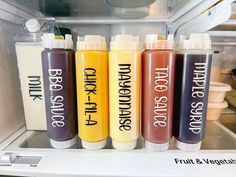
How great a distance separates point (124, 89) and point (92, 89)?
0.06m

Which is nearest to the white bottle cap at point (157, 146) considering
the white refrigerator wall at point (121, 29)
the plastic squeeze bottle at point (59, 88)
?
the plastic squeeze bottle at point (59, 88)

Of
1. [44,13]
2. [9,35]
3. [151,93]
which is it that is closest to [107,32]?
[44,13]

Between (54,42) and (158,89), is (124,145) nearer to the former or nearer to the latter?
(158,89)

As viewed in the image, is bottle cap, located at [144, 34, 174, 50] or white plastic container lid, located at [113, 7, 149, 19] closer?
bottle cap, located at [144, 34, 174, 50]

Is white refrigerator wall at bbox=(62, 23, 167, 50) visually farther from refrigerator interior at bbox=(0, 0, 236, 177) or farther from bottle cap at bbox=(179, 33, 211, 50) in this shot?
bottle cap at bbox=(179, 33, 211, 50)

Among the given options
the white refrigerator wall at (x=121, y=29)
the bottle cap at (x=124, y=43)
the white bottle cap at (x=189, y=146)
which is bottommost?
the white bottle cap at (x=189, y=146)

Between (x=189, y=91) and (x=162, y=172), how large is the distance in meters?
0.16

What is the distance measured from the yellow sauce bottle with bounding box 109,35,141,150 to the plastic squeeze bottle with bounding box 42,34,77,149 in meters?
0.08

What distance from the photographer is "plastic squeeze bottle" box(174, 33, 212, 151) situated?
1.09ft

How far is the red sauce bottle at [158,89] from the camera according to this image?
331 millimetres

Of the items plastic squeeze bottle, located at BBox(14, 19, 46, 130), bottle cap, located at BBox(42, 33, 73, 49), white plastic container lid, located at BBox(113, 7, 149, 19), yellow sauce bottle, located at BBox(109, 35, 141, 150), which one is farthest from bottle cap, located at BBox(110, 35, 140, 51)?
white plastic container lid, located at BBox(113, 7, 149, 19)

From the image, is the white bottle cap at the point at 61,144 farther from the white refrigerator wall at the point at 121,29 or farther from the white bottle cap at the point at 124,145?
the white refrigerator wall at the point at 121,29

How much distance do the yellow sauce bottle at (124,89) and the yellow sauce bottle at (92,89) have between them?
15 mm

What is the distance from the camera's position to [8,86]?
458mm
